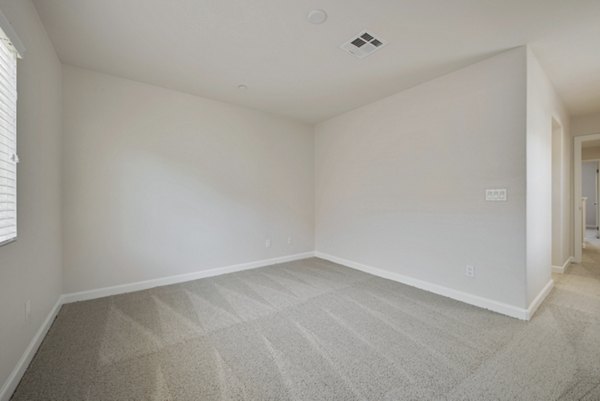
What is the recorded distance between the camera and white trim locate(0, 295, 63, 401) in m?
1.39

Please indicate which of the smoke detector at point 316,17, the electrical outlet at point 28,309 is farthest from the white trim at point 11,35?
the smoke detector at point 316,17

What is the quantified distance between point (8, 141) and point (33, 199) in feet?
1.79

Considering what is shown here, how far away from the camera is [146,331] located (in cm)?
210

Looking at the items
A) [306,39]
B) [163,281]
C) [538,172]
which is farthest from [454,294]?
[163,281]

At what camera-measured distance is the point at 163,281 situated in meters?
3.18

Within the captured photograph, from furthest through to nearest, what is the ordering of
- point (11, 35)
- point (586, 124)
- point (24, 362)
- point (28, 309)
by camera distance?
point (586, 124)
point (28, 309)
point (24, 362)
point (11, 35)

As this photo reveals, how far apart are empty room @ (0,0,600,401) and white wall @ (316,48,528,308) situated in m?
0.02

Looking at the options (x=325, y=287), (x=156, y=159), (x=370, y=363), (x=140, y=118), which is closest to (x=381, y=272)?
(x=325, y=287)

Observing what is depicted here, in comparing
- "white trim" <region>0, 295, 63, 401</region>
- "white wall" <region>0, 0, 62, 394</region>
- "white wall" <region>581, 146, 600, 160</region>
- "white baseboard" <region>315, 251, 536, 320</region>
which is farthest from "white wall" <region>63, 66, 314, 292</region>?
"white wall" <region>581, 146, 600, 160</region>

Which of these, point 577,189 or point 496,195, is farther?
point 577,189

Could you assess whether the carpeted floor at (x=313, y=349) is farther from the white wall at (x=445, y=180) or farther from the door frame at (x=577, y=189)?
the door frame at (x=577, y=189)

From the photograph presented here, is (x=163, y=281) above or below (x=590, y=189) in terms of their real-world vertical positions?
below

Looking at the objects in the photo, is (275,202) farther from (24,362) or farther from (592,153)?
(592,153)

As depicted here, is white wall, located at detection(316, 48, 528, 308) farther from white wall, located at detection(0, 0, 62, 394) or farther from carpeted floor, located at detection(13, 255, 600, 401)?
white wall, located at detection(0, 0, 62, 394)
